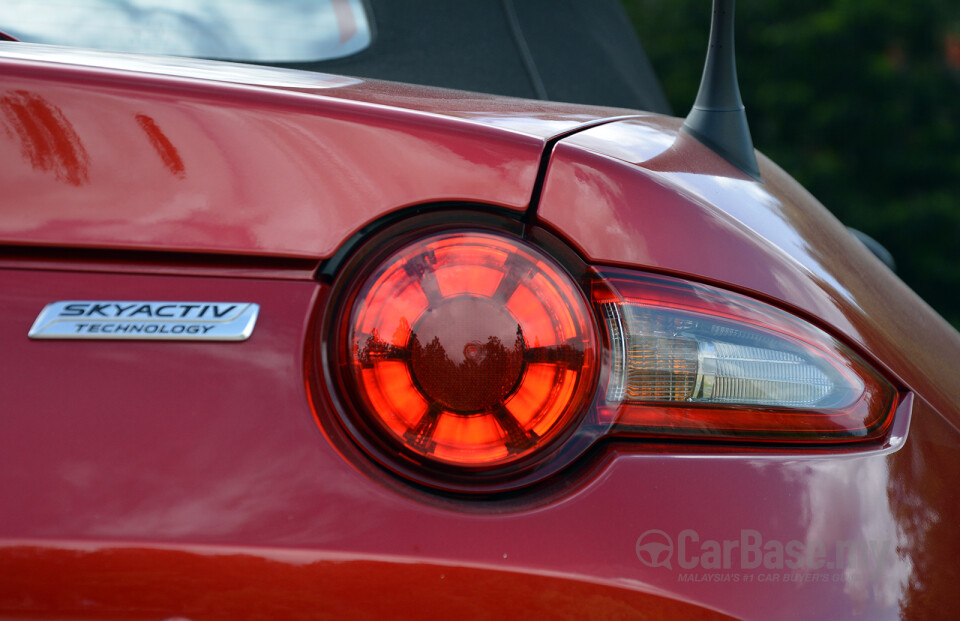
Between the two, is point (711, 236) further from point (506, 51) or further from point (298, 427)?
Result: point (506, 51)

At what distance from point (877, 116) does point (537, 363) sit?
8.40m

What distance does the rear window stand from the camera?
5.41 ft

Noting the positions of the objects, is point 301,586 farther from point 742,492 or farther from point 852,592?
point 852,592

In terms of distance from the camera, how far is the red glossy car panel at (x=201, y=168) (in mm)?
920

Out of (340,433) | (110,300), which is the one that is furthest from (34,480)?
(340,433)

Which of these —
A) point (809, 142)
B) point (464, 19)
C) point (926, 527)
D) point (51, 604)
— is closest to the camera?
point (51, 604)

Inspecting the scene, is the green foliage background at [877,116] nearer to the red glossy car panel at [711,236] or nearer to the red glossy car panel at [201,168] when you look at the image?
the red glossy car panel at [711,236]

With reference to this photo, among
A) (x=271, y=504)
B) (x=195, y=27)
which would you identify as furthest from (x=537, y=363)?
(x=195, y=27)

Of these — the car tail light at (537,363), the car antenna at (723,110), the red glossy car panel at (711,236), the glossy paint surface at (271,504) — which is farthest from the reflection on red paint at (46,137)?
the car antenna at (723,110)

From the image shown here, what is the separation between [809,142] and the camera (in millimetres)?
8609

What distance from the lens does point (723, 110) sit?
138cm

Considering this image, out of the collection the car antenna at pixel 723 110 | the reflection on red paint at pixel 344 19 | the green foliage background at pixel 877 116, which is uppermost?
the green foliage background at pixel 877 116

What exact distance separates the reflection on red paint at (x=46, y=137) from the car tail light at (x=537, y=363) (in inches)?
12.1

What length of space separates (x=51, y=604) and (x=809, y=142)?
881 centimetres
